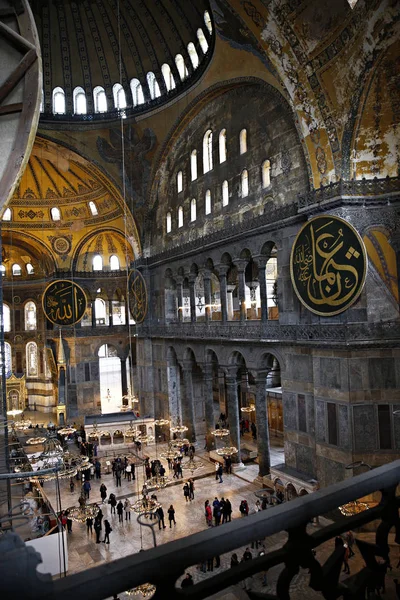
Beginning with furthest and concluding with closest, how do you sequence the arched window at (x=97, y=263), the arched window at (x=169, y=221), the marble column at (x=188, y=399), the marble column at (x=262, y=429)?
the arched window at (x=97, y=263) < the arched window at (x=169, y=221) < the marble column at (x=188, y=399) < the marble column at (x=262, y=429)

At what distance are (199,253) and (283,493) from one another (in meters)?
8.70

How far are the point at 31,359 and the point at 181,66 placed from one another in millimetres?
18120

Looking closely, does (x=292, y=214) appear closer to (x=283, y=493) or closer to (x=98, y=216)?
(x=283, y=493)

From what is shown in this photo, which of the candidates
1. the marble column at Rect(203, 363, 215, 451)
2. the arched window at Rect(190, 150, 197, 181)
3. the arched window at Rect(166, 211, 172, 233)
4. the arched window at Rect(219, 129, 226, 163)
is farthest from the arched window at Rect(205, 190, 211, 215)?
the marble column at Rect(203, 363, 215, 451)

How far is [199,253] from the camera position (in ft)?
56.2

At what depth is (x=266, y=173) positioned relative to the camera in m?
13.4

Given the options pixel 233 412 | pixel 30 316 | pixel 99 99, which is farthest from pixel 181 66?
pixel 30 316

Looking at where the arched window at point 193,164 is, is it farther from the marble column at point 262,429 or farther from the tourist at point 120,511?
the tourist at point 120,511

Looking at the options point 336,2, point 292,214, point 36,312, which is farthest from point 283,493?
point 36,312

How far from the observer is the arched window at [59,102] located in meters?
19.0

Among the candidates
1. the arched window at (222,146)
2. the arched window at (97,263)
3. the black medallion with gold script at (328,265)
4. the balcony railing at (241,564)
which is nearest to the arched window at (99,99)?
the arched window at (222,146)

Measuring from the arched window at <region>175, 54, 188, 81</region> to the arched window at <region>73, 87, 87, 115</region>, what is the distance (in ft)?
14.8

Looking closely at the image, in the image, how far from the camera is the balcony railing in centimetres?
100

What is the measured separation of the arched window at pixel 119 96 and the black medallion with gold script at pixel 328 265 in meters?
11.4
